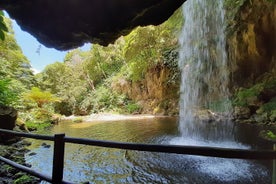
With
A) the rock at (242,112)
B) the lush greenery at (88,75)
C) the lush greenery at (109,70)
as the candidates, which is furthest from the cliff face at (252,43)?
the lush greenery at (109,70)

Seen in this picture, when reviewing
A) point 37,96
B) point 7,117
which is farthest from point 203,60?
point 7,117

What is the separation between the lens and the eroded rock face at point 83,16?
7.20 feet

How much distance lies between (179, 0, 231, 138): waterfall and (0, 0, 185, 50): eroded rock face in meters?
9.51

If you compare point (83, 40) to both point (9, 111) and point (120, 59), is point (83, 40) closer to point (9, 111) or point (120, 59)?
point (9, 111)

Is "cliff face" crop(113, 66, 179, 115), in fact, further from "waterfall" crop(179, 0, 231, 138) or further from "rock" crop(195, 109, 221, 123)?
"rock" crop(195, 109, 221, 123)

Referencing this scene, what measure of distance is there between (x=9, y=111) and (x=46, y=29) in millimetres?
5330

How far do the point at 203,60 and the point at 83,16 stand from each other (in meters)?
12.3

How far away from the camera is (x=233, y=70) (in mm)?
13266

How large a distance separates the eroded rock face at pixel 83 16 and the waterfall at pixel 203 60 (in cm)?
951

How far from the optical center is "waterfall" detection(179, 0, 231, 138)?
1234 centimetres

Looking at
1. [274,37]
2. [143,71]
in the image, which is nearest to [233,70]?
[274,37]

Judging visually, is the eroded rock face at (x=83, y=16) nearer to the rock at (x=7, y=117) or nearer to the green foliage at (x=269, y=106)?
the rock at (x=7, y=117)

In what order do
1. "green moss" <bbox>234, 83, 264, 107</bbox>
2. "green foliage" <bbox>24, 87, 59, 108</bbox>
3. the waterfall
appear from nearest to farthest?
"green moss" <bbox>234, 83, 264, 107</bbox>, the waterfall, "green foliage" <bbox>24, 87, 59, 108</bbox>

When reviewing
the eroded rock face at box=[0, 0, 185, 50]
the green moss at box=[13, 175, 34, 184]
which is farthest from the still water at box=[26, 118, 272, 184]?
the eroded rock face at box=[0, 0, 185, 50]
